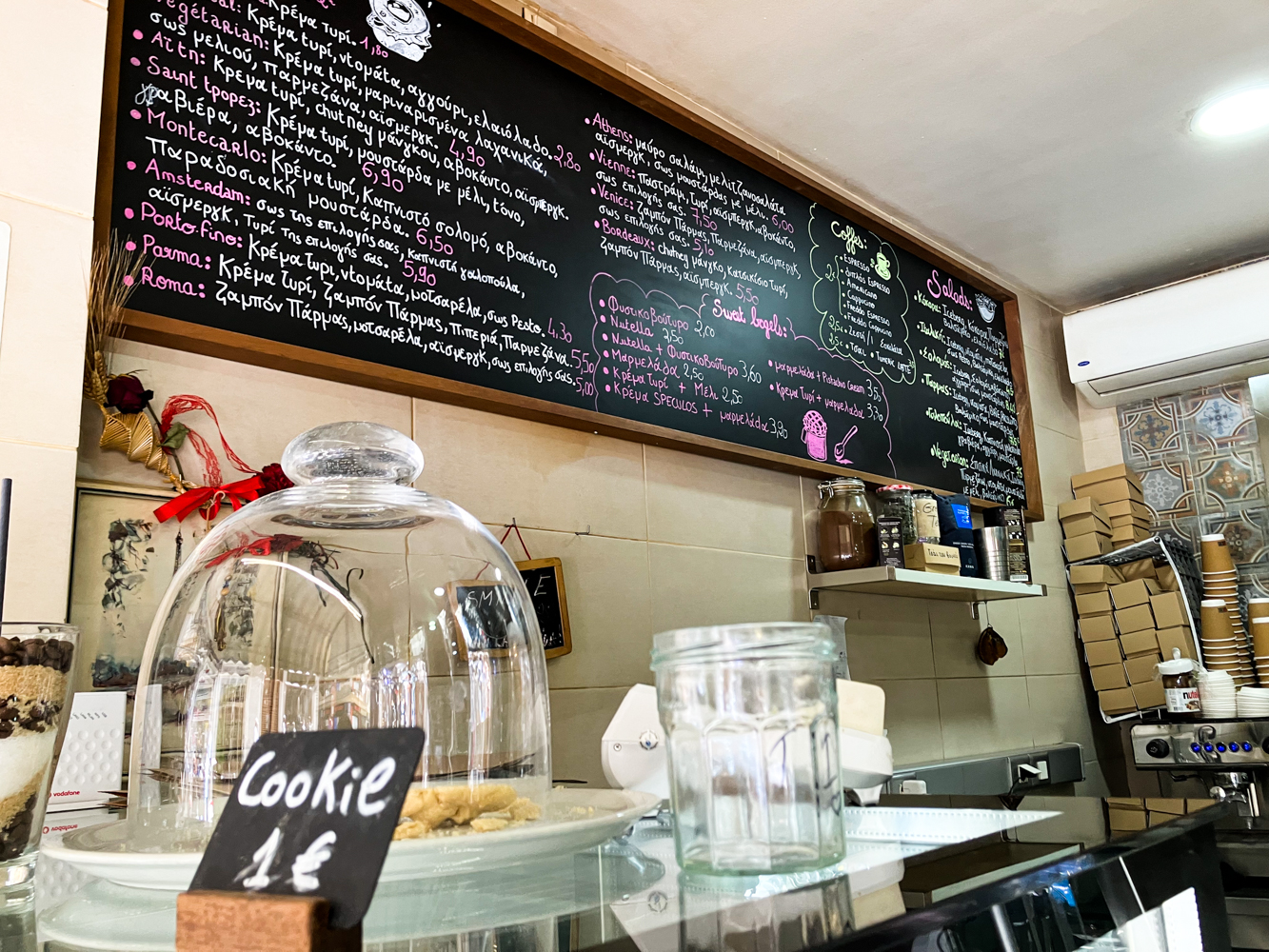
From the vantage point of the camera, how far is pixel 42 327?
1.10 m

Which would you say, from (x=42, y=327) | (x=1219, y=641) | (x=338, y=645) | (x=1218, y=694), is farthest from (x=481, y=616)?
(x=1219, y=641)

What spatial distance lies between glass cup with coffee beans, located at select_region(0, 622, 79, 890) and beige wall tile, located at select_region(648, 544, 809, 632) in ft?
3.97

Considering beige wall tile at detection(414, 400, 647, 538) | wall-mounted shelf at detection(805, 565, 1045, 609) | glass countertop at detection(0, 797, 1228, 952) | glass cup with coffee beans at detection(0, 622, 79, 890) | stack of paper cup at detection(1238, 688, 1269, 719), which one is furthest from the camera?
stack of paper cup at detection(1238, 688, 1269, 719)

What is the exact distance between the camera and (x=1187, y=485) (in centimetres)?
344

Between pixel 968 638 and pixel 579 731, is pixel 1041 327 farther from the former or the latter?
pixel 579 731

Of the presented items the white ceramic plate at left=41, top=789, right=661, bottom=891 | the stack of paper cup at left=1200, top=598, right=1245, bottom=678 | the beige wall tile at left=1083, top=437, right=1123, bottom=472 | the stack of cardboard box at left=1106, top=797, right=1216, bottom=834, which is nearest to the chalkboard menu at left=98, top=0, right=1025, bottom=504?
the white ceramic plate at left=41, top=789, right=661, bottom=891

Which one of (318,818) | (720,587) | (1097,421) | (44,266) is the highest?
(1097,421)

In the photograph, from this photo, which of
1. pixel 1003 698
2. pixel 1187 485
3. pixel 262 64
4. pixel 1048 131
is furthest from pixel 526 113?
pixel 1187 485

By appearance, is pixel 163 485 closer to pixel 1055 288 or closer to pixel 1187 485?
pixel 1055 288

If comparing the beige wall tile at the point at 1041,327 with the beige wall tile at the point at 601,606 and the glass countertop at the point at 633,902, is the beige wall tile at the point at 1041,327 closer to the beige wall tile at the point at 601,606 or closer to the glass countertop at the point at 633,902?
the beige wall tile at the point at 601,606

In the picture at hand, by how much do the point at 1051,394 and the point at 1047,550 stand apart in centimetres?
60

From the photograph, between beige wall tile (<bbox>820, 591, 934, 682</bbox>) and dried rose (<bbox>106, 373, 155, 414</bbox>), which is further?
beige wall tile (<bbox>820, 591, 934, 682</bbox>)

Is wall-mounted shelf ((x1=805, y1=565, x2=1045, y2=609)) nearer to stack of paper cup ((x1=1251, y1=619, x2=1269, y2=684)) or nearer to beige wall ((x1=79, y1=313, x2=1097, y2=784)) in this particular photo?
beige wall ((x1=79, y1=313, x2=1097, y2=784))

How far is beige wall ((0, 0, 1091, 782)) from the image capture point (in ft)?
3.57
